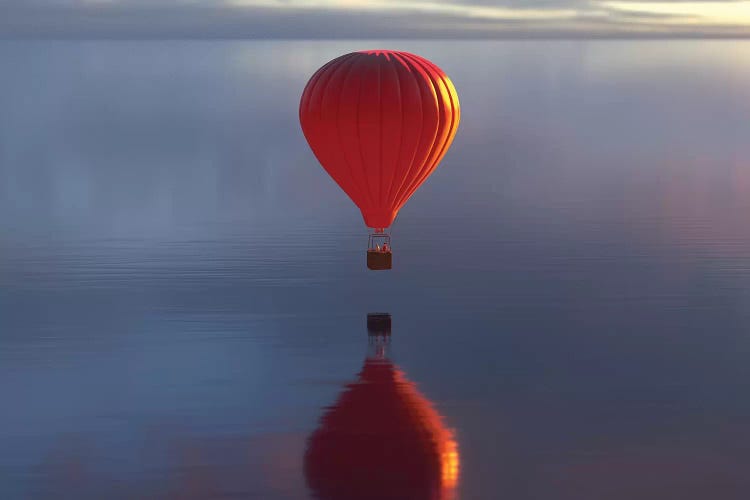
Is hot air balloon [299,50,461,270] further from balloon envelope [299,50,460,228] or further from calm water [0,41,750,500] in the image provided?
calm water [0,41,750,500]

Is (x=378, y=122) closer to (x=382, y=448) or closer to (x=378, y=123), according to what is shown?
(x=378, y=123)

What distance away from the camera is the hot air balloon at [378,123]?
32344mm

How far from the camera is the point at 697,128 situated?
165 m

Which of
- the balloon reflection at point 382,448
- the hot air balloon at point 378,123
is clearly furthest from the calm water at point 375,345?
the hot air balloon at point 378,123

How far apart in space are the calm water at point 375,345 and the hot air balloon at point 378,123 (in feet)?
18.3

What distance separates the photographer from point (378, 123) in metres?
32.5

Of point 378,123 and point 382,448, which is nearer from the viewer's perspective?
point 382,448

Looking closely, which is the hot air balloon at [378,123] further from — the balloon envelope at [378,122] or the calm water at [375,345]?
the calm water at [375,345]

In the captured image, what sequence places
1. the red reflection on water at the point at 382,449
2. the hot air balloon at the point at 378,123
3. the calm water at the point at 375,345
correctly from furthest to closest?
the hot air balloon at the point at 378,123 → the calm water at the point at 375,345 → the red reflection on water at the point at 382,449

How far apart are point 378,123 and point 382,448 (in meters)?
9.23

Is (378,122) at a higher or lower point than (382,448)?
higher

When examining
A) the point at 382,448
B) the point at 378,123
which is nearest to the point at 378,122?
the point at 378,123

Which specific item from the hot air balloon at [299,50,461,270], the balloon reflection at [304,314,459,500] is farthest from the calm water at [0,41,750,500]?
the hot air balloon at [299,50,461,270]

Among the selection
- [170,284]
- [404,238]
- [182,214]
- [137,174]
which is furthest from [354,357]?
[137,174]
